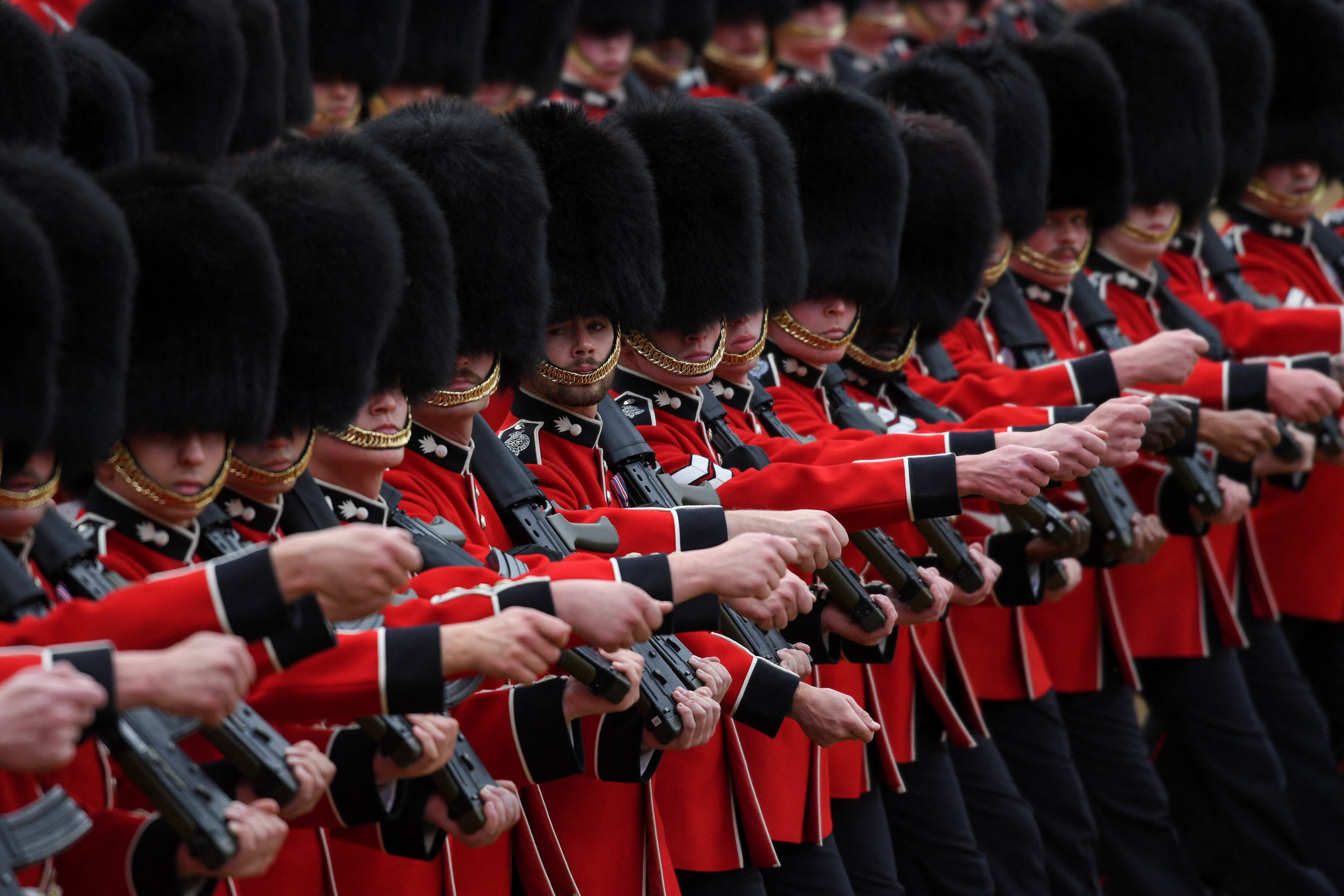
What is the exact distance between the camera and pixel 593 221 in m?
4.13

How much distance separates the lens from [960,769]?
4887 mm

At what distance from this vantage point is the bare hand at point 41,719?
2.23 metres

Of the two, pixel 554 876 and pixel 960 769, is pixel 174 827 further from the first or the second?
pixel 960 769

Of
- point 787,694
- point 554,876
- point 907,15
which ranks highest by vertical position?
point 787,694

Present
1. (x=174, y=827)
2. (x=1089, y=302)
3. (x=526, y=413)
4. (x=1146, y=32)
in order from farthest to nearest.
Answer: (x=1146, y=32), (x=1089, y=302), (x=526, y=413), (x=174, y=827)

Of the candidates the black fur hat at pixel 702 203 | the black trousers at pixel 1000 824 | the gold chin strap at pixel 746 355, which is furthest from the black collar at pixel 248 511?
the black trousers at pixel 1000 824

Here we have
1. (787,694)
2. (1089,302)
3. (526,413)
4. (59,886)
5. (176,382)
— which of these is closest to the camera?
(59,886)

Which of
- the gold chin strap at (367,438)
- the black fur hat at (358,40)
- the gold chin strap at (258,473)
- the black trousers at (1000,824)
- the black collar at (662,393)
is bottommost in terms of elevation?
the black trousers at (1000,824)

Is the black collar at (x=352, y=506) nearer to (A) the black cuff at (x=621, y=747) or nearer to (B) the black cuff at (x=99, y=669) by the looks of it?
(A) the black cuff at (x=621, y=747)

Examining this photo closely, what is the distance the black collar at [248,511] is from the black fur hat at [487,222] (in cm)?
71

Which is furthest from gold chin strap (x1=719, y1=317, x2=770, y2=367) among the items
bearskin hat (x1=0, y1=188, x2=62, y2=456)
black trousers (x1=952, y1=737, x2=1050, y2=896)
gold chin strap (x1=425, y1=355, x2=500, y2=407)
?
bearskin hat (x1=0, y1=188, x2=62, y2=456)

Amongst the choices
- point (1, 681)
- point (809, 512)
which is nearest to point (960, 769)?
point (809, 512)

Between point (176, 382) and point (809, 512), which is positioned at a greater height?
point (176, 382)

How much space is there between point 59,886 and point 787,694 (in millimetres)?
1408
